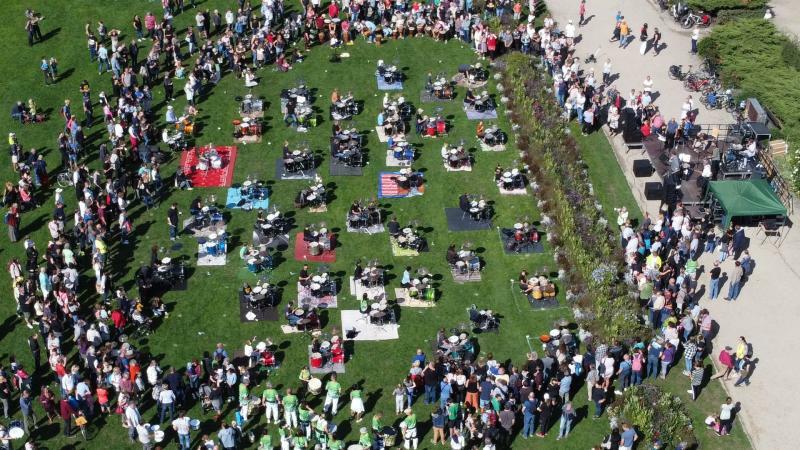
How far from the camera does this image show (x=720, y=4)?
65375 mm

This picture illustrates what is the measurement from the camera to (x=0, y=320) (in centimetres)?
4528

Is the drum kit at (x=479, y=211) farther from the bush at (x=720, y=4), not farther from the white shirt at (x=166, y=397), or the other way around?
the bush at (x=720, y=4)

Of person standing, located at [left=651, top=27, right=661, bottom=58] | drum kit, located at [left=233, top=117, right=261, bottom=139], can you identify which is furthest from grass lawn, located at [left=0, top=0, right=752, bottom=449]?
person standing, located at [left=651, top=27, right=661, bottom=58]

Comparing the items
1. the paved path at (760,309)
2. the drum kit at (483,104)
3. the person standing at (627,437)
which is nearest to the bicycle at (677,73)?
the paved path at (760,309)

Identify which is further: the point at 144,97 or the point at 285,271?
the point at 144,97

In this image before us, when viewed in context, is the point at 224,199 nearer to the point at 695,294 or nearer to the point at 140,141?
the point at 140,141

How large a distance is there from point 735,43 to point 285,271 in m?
29.6

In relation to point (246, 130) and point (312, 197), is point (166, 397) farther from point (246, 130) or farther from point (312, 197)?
point (246, 130)

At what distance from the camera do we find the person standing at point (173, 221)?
48.7 metres

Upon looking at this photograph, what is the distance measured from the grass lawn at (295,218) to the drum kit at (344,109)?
557 mm

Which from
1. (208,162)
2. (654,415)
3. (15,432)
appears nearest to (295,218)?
(208,162)

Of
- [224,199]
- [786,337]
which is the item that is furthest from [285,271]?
[786,337]

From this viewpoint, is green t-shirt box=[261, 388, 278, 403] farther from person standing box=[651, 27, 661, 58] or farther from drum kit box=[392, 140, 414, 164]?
person standing box=[651, 27, 661, 58]

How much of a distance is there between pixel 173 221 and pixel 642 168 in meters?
22.5
